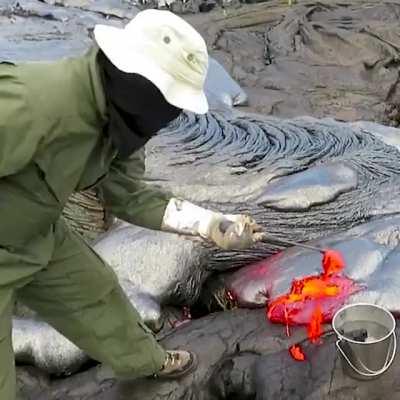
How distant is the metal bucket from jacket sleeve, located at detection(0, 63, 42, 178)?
1307 mm

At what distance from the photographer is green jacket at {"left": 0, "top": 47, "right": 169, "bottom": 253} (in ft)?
7.32

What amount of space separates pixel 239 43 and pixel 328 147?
Answer: 296 cm

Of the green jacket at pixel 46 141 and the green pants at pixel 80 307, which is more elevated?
the green jacket at pixel 46 141

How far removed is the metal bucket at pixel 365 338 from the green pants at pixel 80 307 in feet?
2.36

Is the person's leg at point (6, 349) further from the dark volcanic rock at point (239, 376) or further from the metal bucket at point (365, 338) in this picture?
the metal bucket at point (365, 338)

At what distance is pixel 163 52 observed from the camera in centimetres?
226

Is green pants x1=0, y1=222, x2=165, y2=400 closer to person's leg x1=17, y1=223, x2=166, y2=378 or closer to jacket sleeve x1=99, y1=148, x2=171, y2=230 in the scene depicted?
person's leg x1=17, y1=223, x2=166, y2=378

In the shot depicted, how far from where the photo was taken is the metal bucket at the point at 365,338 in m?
2.85

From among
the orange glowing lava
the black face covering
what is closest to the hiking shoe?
the orange glowing lava

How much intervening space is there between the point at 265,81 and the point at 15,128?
4.39 meters

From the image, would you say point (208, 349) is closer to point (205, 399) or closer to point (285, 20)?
point (205, 399)

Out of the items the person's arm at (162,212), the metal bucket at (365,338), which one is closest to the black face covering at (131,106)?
the person's arm at (162,212)

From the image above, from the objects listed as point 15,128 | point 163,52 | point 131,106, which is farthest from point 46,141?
point 163,52

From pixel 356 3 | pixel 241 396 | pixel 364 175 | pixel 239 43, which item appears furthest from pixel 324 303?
pixel 356 3
